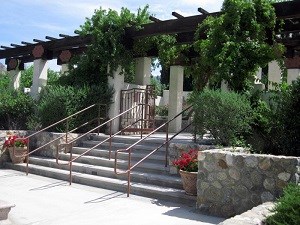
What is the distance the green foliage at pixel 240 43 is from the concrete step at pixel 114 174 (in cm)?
260

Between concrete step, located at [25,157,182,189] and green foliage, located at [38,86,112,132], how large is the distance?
4.99 feet

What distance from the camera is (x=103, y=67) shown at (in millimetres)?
12773

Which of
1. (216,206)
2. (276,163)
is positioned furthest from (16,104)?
(276,163)

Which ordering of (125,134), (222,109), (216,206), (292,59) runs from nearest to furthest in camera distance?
(216,206) → (222,109) → (125,134) → (292,59)

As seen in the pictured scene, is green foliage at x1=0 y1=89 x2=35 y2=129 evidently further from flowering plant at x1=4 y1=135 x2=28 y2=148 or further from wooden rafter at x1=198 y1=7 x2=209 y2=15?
wooden rafter at x1=198 y1=7 x2=209 y2=15

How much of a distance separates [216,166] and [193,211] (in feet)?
2.71

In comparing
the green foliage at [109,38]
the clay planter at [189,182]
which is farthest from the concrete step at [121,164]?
the green foliage at [109,38]

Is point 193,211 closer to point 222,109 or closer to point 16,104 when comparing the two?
point 222,109

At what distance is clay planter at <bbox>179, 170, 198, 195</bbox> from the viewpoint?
23.1 feet

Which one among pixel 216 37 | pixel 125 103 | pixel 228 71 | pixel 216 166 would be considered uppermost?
pixel 216 37

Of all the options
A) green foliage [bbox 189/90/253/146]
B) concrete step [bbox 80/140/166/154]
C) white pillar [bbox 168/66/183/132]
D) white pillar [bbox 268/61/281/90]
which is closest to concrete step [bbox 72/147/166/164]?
concrete step [bbox 80/140/166/154]

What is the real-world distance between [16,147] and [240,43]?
6.46 m

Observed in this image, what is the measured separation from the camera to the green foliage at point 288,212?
385cm

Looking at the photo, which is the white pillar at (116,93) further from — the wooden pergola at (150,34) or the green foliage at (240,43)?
the green foliage at (240,43)
